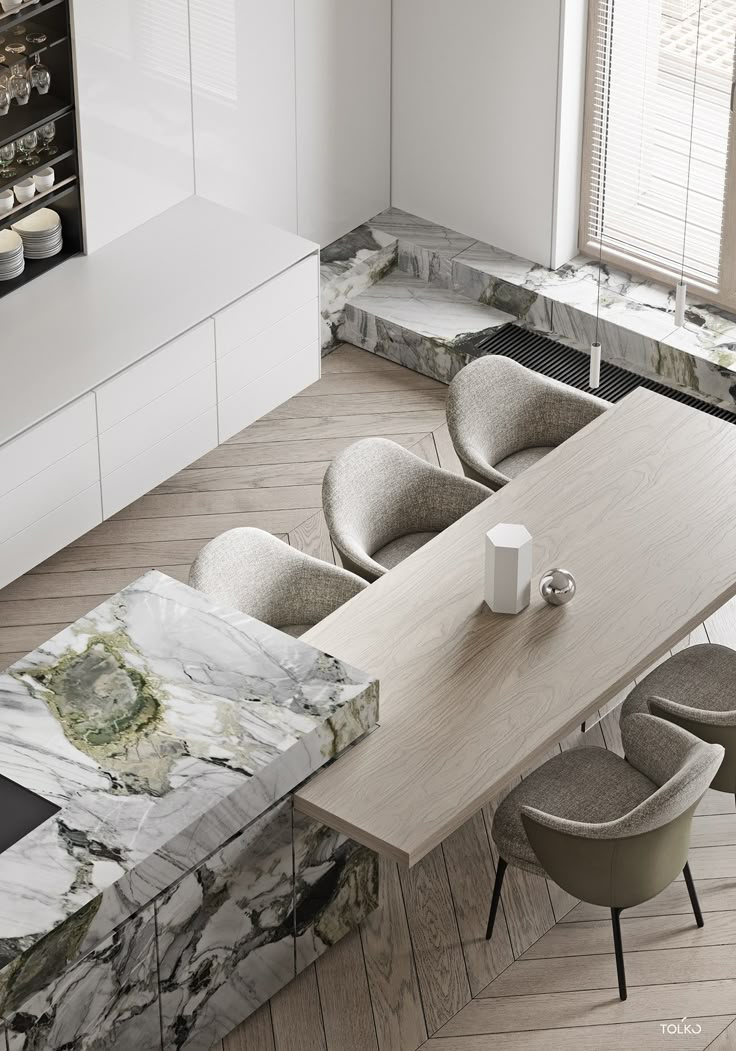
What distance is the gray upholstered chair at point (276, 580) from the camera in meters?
4.43

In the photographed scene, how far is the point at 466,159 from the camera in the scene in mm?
6641

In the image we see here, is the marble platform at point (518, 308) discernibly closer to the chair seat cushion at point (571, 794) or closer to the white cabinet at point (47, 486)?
the white cabinet at point (47, 486)

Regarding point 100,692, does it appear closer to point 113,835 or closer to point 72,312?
point 113,835

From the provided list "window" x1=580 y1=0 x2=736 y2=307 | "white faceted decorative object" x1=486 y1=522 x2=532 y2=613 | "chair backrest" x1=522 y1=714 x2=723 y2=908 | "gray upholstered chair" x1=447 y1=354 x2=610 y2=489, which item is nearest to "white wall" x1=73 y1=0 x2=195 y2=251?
"gray upholstered chair" x1=447 y1=354 x2=610 y2=489

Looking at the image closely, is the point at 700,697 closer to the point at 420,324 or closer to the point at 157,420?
the point at 157,420

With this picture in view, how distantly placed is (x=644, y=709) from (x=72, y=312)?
237cm

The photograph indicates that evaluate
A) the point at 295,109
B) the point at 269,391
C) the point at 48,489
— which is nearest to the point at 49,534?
the point at 48,489

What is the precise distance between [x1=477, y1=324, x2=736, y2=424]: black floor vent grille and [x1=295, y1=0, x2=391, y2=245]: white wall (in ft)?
2.90

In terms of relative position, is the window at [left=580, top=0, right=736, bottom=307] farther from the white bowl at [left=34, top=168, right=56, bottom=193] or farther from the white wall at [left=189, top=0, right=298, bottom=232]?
the white bowl at [left=34, top=168, right=56, bottom=193]

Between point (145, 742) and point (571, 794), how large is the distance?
111 centimetres

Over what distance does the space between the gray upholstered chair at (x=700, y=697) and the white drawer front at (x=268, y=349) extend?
1.96 m

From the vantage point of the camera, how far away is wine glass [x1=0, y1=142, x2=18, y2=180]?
5.27 metres

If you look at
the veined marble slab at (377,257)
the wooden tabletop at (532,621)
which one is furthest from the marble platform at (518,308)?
the wooden tabletop at (532,621)

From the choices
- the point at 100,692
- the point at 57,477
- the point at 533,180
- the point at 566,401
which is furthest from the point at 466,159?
the point at 100,692
